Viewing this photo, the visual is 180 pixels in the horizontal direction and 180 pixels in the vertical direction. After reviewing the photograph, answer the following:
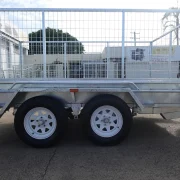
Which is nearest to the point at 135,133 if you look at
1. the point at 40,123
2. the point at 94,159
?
the point at 94,159

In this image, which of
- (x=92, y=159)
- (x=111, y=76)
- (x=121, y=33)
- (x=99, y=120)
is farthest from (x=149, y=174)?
(x=121, y=33)

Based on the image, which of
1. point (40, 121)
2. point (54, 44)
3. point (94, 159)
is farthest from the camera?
point (54, 44)

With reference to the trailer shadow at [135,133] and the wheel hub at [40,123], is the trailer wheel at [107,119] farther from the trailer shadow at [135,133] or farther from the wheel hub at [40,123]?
the wheel hub at [40,123]

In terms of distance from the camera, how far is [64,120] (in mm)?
5312

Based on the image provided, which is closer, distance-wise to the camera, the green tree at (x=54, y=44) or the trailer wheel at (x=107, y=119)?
the trailer wheel at (x=107, y=119)

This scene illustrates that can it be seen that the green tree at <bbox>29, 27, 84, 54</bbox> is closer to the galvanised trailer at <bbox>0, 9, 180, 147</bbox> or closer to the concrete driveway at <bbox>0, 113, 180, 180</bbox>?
the galvanised trailer at <bbox>0, 9, 180, 147</bbox>

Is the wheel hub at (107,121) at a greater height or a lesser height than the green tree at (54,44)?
lesser

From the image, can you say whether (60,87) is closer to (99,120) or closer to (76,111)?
(76,111)

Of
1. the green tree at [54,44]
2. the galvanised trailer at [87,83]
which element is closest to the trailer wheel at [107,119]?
the galvanised trailer at [87,83]

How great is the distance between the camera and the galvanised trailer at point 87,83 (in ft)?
17.5

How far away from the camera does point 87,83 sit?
539 centimetres

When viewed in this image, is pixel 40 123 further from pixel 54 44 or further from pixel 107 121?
pixel 54 44

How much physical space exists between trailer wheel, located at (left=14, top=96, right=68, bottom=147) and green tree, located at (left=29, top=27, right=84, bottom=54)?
1401 mm

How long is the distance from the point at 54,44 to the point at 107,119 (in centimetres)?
236
